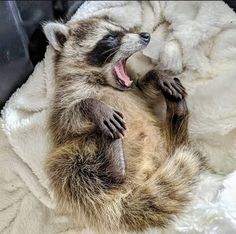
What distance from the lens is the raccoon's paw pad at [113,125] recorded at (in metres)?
1.59

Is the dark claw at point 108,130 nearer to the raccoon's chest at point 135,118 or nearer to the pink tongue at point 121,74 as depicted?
the raccoon's chest at point 135,118

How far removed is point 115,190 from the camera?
1606 mm

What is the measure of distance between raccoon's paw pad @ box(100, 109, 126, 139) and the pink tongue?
222 mm

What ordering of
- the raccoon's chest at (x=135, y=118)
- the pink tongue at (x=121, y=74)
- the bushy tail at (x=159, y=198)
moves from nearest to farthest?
the bushy tail at (x=159, y=198)
the raccoon's chest at (x=135, y=118)
the pink tongue at (x=121, y=74)

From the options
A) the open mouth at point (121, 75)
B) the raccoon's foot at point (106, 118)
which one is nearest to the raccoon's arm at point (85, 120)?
the raccoon's foot at point (106, 118)

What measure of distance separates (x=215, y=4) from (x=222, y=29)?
11 centimetres

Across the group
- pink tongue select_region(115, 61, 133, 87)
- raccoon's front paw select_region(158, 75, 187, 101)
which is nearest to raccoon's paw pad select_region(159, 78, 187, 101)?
raccoon's front paw select_region(158, 75, 187, 101)

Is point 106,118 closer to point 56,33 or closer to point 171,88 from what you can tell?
point 171,88

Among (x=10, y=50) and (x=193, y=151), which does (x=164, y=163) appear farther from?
(x=10, y=50)

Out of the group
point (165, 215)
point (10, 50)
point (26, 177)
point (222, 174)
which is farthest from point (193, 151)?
point (10, 50)

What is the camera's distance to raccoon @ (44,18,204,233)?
1.60 meters

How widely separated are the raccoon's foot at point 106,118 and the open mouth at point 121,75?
0.16 meters

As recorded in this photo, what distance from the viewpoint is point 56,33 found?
1.83m

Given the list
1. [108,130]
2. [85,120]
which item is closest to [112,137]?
[108,130]
